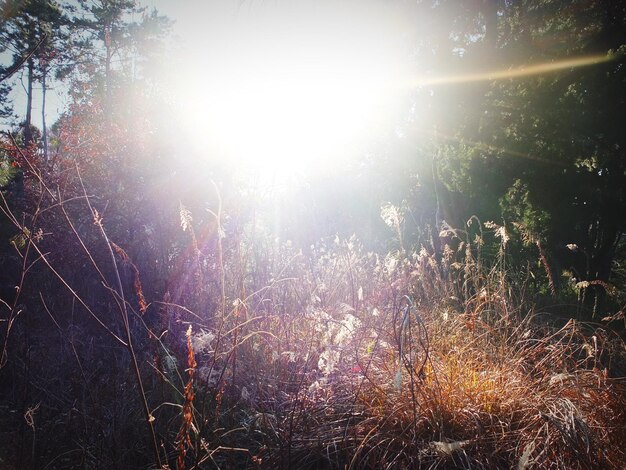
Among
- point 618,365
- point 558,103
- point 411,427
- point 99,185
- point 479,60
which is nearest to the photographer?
point 411,427

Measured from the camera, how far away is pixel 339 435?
81.2 inches

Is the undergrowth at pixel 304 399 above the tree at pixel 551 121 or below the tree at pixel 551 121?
below

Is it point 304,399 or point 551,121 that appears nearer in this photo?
point 304,399

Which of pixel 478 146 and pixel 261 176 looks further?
pixel 478 146

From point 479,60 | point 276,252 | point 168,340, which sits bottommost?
point 168,340

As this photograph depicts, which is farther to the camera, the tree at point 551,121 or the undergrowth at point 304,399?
the tree at point 551,121

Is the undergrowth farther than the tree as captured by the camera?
No

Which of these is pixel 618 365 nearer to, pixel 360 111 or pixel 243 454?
pixel 243 454

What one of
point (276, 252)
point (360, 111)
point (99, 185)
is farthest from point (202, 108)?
point (360, 111)

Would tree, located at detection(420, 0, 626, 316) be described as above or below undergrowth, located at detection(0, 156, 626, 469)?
above

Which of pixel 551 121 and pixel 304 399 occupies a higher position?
pixel 551 121

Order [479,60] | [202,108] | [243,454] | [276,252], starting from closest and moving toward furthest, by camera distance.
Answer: [243,454] < [276,252] < [202,108] < [479,60]

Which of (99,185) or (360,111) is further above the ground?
(360,111)

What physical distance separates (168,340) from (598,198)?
32.8ft
